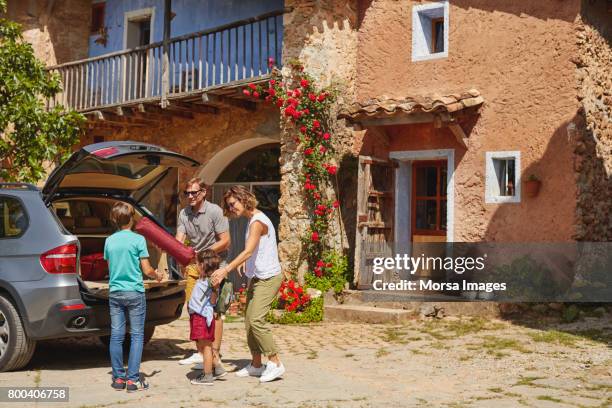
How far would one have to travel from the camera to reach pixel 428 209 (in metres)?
12.3

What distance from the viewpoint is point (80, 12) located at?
656 inches

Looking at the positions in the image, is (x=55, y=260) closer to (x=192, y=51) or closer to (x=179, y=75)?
(x=192, y=51)

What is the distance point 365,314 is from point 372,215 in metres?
1.74

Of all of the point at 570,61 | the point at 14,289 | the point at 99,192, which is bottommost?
the point at 14,289

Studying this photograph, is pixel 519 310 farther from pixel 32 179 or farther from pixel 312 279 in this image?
pixel 32 179

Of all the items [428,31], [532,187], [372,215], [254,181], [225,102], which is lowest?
[372,215]

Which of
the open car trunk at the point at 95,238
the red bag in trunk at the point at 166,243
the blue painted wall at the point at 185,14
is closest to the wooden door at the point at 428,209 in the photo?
the blue painted wall at the point at 185,14

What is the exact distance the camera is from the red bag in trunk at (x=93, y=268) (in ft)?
25.2

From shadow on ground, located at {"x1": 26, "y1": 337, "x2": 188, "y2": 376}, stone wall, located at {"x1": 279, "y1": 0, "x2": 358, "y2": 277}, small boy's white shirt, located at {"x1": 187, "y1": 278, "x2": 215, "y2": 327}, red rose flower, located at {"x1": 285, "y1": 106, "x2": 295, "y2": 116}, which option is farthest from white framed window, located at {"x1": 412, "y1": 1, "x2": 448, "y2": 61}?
small boy's white shirt, located at {"x1": 187, "y1": 278, "x2": 215, "y2": 327}

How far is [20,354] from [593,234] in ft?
25.2

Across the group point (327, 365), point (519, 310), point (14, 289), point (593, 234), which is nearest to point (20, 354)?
point (14, 289)

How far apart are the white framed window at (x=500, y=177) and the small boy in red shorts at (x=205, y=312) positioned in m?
5.87

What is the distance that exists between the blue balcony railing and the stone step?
4.00 m

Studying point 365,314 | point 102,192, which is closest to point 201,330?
point 102,192
